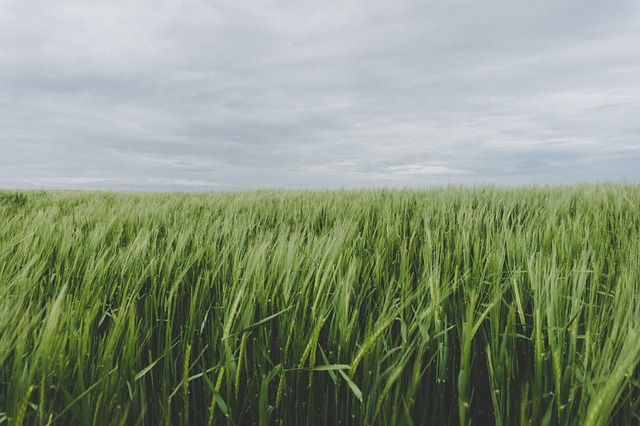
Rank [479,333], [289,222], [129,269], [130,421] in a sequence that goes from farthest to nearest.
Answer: [289,222], [129,269], [479,333], [130,421]

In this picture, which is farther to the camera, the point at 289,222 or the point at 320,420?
the point at 289,222

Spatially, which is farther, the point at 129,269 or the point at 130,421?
the point at 129,269

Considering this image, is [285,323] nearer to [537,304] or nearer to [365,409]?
[365,409]

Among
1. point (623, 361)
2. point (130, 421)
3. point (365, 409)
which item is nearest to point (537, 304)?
point (623, 361)

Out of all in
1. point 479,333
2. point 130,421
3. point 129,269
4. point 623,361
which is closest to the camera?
point 623,361

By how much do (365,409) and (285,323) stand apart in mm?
202

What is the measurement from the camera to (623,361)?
1.48ft

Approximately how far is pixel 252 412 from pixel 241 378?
57mm

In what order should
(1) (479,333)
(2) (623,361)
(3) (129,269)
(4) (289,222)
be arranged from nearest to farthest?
(2) (623,361) → (1) (479,333) → (3) (129,269) → (4) (289,222)

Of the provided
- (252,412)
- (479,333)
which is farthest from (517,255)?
(252,412)

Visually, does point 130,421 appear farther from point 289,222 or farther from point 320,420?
point 289,222

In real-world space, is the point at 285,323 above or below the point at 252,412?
above

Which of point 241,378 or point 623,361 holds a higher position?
point 623,361

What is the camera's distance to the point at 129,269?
0.95m
